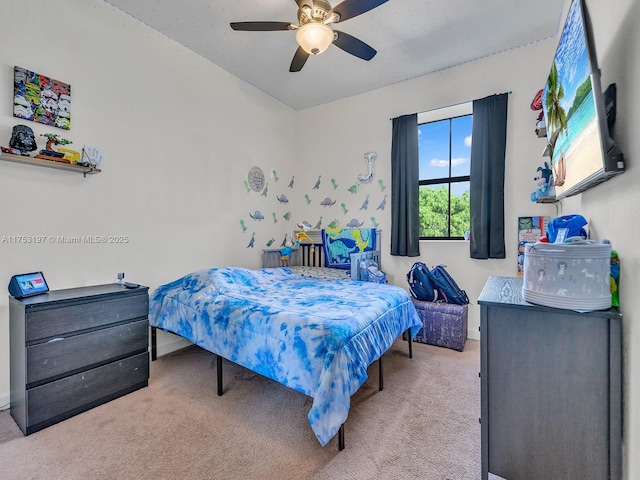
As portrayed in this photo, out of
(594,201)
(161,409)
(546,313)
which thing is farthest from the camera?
(161,409)

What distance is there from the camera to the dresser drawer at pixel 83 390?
5.96ft

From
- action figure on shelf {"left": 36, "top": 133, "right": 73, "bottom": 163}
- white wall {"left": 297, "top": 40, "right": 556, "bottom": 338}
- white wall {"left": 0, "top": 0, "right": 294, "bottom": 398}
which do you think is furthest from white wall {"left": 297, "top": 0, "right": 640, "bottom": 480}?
action figure on shelf {"left": 36, "top": 133, "right": 73, "bottom": 163}

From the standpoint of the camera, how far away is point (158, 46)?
9.55ft

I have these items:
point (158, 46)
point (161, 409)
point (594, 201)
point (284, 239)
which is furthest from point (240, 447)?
point (158, 46)

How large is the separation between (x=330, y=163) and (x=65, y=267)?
325 centimetres

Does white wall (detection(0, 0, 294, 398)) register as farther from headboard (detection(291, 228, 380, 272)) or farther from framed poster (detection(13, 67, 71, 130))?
headboard (detection(291, 228, 380, 272))

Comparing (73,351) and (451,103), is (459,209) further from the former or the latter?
(73,351)

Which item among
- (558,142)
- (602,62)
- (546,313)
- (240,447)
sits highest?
(602,62)

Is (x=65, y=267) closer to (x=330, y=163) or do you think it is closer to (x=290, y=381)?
(x=290, y=381)

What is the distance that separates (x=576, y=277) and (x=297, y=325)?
1.34 meters

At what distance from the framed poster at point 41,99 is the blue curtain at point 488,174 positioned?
3762mm

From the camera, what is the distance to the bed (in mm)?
1606

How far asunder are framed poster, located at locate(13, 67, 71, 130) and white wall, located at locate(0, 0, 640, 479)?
55 millimetres

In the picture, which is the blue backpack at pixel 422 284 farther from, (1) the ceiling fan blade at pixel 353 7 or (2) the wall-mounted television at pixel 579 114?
(1) the ceiling fan blade at pixel 353 7
